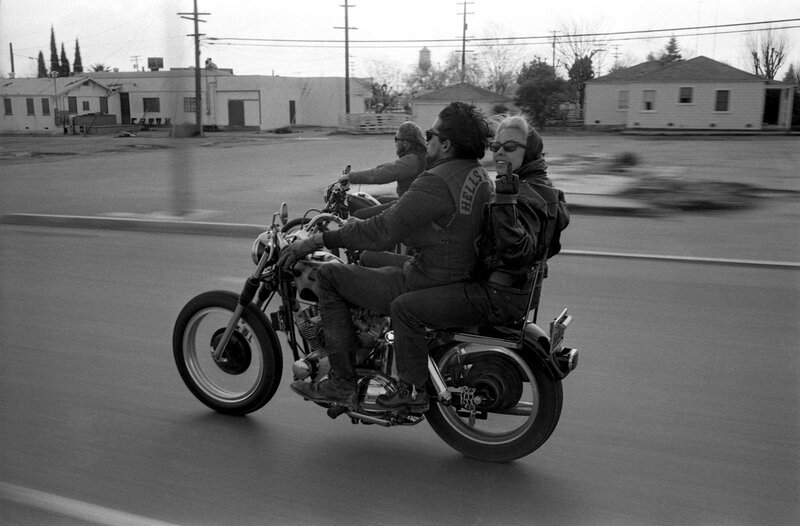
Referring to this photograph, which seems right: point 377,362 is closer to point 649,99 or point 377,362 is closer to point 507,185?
point 507,185

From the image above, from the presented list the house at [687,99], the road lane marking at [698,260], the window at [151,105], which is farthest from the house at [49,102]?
the road lane marking at [698,260]

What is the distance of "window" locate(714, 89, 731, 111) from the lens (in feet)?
145

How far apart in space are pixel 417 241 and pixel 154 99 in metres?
69.2

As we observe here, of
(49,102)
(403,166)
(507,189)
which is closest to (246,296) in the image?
(507,189)

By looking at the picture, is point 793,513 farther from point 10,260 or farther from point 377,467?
point 10,260

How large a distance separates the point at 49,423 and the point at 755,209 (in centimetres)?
1200

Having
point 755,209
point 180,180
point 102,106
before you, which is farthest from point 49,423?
point 102,106

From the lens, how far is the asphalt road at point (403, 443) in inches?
142

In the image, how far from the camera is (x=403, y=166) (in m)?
7.48

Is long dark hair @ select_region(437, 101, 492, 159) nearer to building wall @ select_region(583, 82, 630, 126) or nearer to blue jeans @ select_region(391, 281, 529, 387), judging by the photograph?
blue jeans @ select_region(391, 281, 529, 387)

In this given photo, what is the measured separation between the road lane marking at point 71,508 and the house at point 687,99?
42.6 meters

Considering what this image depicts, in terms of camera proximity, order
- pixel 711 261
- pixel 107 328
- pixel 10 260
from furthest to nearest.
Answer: pixel 10 260
pixel 711 261
pixel 107 328

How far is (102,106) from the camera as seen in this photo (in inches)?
2739

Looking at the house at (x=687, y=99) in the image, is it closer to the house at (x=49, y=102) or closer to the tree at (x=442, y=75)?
the tree at (x=442, y=75)
